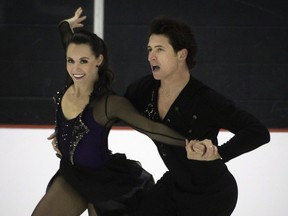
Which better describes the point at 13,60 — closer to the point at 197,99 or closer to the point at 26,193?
the point at 26,193

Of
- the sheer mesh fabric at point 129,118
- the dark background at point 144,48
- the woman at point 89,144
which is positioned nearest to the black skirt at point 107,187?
the woman at point 89,144

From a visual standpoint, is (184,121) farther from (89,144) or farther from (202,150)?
(89,144)

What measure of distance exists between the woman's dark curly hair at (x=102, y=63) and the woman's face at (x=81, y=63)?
2cm

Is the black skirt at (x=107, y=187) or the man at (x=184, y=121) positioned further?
the black skirt at (x=107, y=187)

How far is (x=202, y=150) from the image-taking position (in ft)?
6.88

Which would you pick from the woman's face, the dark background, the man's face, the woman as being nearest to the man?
the man's face

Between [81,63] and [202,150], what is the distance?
0.65 meters

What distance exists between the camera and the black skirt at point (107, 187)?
96.0 inches

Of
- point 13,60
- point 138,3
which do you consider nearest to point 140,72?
point 138,3

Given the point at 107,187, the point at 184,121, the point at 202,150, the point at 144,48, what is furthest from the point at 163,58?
the point at 144,48

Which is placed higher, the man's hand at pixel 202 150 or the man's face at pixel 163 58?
the man's face at pixel 163 58

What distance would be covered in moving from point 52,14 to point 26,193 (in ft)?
8.78

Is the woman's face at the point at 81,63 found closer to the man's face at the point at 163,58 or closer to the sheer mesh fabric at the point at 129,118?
the sheer mesh fabric at the point at 129,118

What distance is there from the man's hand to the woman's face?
1.82 feet
